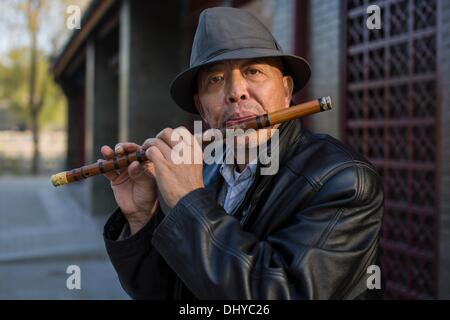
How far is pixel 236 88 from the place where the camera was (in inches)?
68.6

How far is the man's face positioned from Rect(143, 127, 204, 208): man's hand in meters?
0.21

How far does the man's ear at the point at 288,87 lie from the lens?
1924 millimetres

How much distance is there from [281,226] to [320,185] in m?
0.16

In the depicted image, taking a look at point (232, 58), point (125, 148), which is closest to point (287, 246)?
point (232, 58)

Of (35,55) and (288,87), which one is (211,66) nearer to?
(288,87)

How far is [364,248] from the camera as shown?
59.5 inches

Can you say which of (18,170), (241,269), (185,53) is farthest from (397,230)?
(18,170)

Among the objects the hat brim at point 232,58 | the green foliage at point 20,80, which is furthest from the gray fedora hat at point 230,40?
the green foliage at point 20,80

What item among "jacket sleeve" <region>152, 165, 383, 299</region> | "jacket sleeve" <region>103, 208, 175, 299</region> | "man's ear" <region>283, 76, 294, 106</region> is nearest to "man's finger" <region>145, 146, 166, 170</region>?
"jacket sleeve" <region>152, 165, 383, 299</region>

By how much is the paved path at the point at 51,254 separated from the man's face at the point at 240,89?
14.2 ft

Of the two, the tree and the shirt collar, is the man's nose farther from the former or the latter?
the tree

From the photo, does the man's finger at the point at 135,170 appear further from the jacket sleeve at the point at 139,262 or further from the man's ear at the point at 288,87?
the man's ear at the point at 288,87

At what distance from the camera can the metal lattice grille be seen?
13.0ft
